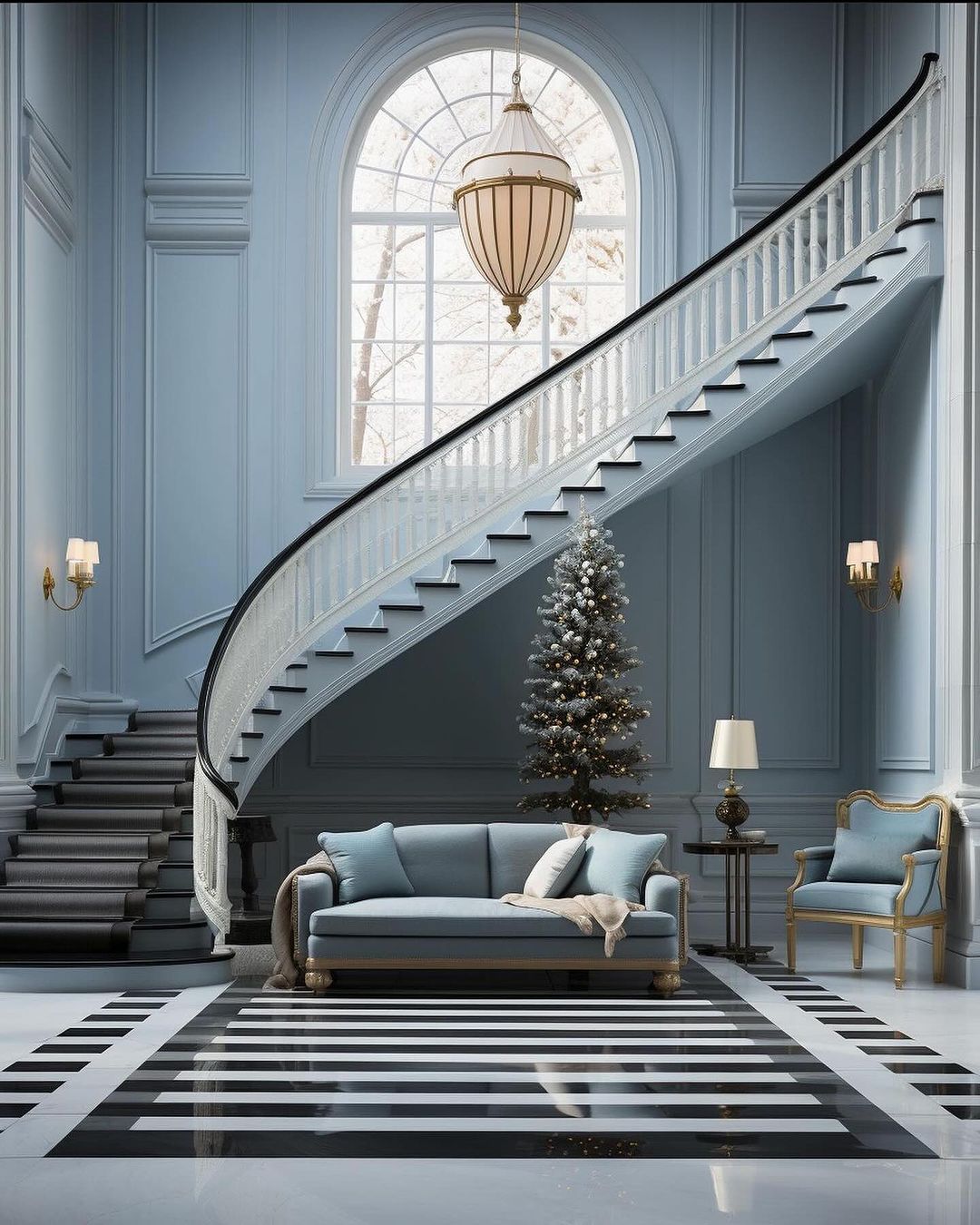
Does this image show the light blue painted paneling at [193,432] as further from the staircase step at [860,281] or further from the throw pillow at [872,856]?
the throw pillow at [872,856]

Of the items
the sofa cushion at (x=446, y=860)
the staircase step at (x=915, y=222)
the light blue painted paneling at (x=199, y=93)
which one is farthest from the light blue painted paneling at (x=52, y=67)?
the staircase step at (x=915, y=222)

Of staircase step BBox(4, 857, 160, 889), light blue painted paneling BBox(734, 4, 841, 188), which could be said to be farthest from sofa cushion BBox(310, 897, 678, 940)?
light blue painted paneling BBox(734, 4, 841, 188)

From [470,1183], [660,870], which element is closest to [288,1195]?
[470,1183]

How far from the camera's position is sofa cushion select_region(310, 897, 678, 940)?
6883 mm

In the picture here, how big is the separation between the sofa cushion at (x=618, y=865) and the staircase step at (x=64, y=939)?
7.95ft

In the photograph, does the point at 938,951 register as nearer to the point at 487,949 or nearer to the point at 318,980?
the point at 487,949

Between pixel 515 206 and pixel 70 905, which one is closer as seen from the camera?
pixel 515 206

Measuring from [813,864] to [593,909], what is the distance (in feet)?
6.01

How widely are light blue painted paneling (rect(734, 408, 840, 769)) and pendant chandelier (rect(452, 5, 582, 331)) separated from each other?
11.6ft

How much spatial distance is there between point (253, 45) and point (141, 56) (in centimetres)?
85

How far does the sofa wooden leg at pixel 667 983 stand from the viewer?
6.89 meters

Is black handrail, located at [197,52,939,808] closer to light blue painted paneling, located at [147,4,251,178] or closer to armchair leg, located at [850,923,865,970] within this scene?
light blue painted paneling, located at [147,4,251,178]

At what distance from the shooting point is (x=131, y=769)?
912cm

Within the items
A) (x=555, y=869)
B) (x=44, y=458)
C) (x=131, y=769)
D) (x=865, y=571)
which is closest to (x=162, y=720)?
(x=131, y=769)
